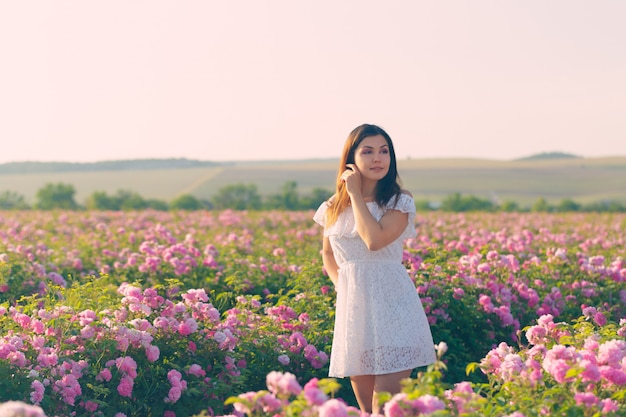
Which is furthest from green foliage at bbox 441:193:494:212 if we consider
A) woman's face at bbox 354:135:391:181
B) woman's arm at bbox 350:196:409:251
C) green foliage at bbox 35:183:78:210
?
woman's arm at bbox 350:196:409:251

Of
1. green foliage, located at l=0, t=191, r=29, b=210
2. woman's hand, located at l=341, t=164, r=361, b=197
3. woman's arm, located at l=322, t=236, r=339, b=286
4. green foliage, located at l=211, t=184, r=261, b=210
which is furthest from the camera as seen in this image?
green foliage, located at l=211, t=184, r=261, b=210

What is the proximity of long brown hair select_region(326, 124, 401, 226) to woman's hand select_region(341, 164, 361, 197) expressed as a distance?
9 cm

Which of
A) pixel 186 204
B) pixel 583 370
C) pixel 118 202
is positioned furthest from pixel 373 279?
pixel 118 202

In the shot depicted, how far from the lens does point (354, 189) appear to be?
4832mm

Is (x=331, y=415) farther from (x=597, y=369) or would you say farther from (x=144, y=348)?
(x=144, y=348)

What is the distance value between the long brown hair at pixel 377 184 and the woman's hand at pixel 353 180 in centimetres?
9

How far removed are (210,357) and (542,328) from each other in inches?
85.3

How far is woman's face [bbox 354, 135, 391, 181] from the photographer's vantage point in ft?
16.0

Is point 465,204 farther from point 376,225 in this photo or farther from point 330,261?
point 376,225

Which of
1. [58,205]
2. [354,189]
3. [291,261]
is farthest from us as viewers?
[58,205]

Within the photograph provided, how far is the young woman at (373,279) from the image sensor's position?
4730 millimetres

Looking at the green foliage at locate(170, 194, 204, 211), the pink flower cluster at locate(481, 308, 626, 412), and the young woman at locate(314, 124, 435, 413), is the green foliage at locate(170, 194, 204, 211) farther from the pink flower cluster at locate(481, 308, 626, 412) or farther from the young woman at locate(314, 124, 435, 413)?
the pink flower cluster at locate(481, 308, 626, 412)

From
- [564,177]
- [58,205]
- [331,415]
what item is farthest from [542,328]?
[564,177]

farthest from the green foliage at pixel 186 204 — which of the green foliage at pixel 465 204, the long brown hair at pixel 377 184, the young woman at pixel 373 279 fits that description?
the young woman at pixel 373 279
